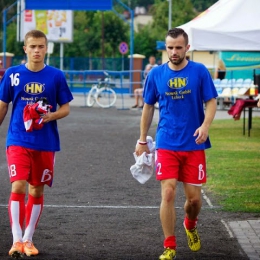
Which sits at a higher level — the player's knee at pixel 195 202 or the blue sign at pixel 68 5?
the blue sign at pixel 68 5

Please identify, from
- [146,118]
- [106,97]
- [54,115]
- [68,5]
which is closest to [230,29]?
[146,118]

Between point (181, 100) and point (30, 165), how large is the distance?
4.39 ft

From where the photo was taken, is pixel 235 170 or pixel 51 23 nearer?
pixel 235 170

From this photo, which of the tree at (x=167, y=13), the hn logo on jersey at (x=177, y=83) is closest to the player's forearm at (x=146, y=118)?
the hn logo on jersey at (x=177, y=83)

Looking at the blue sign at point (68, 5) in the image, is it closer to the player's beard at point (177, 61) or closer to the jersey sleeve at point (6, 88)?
the jersey sleeve at point (6, 88)

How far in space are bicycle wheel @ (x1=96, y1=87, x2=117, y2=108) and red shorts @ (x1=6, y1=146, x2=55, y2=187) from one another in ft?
84.1

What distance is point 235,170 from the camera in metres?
13.7

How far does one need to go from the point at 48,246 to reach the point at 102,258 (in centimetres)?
69

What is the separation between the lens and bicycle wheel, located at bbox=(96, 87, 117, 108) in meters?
33.3

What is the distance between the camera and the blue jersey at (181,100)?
718 cm

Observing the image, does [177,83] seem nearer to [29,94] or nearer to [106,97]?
[29,94]

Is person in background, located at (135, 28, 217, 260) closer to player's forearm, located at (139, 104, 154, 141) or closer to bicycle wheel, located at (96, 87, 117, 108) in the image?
player's forearm, located at (139, 104, 154, 141)

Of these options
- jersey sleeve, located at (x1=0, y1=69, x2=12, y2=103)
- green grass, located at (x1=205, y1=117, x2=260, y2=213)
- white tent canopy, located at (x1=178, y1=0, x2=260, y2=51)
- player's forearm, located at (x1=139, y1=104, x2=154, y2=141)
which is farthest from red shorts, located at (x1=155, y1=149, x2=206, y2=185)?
white tent canopy, located at (x1=178, y1=0, x2=260, y2=51)

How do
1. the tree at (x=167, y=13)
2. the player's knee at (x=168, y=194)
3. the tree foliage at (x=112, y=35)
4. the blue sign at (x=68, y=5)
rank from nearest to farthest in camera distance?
the player's knee at (x=168, y=194), the blue sign at (x=68, y=5), the tree foliage at (x=112, y=35), the tree at (x=167, y=13)
